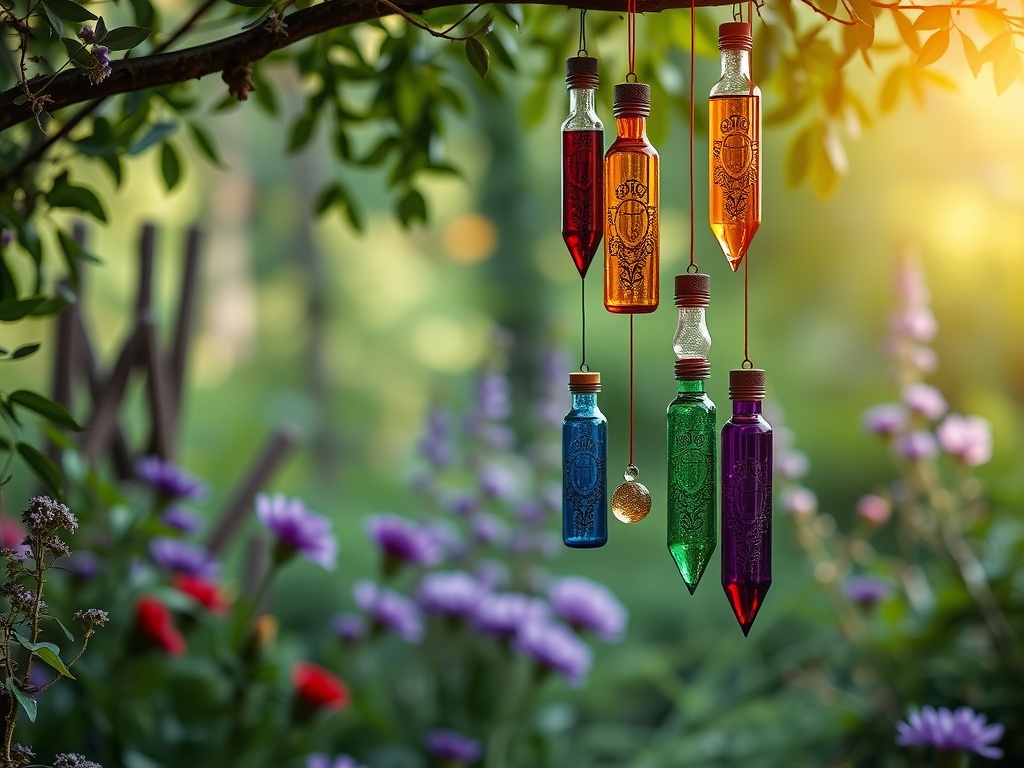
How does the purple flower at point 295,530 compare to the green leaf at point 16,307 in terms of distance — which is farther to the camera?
the purple flower at point 295,530

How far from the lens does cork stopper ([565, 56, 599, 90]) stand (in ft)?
2.22

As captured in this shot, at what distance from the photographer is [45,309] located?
2.48ft

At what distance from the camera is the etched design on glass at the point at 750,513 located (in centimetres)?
66

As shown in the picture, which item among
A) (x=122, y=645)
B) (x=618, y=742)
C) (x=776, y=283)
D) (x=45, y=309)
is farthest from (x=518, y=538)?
(x=776, y=283)

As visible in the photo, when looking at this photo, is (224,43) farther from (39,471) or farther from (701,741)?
(701,741)

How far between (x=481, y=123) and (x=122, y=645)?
198cm

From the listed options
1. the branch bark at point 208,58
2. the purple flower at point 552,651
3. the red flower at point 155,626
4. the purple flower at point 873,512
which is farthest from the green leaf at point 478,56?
the purple flower at point 873,512

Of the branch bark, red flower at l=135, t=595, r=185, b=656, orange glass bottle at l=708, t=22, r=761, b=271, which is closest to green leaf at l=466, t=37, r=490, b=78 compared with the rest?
the branch bark

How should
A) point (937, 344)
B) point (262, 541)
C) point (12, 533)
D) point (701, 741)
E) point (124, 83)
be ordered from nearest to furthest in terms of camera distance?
point (124, 83), point (12, 533), point (262, 541), point (701, 741), point (937, 344)

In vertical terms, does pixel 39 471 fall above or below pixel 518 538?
below

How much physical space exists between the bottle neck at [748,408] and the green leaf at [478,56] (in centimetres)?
25

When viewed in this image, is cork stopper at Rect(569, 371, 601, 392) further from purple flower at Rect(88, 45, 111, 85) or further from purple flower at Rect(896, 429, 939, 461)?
purple flower at Rect(896, 429, 939, 461)

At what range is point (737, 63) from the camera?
664mm

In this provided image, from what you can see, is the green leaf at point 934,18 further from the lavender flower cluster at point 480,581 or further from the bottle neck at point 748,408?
the lavender flower cluster at point 480,581
